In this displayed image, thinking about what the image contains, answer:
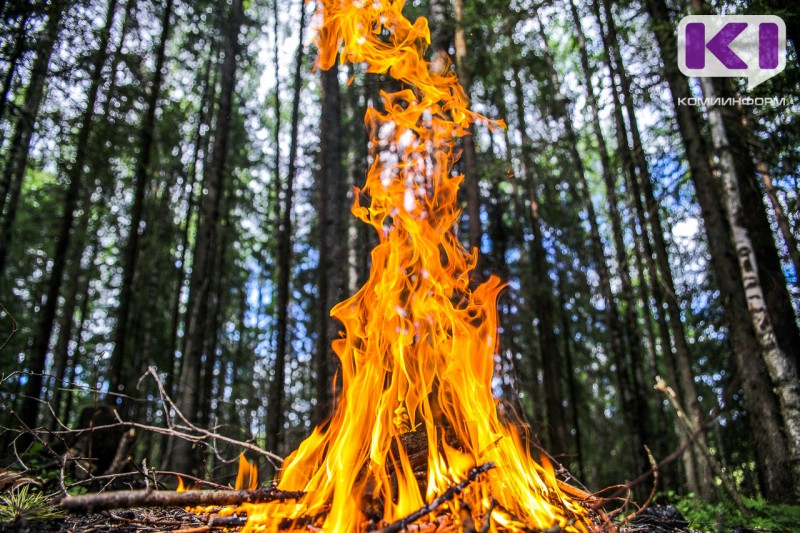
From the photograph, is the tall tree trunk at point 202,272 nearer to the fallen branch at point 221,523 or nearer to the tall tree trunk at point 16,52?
the tall tree trunk at point 16,52

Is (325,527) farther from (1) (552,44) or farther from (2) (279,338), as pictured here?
(1) (552,44)

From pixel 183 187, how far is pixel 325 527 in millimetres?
18334

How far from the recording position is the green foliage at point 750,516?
4.30 meters

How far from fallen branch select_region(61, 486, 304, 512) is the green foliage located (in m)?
3.52

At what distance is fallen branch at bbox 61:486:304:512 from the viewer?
2453 millimetres

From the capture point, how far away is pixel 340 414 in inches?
146

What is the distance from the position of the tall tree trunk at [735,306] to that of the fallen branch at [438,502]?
4576 millimetres

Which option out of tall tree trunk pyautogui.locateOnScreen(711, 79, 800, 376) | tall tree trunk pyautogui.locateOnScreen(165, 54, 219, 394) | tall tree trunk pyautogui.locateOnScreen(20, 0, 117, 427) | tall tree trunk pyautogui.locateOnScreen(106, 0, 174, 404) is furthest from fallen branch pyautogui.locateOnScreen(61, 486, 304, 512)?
tall tree trunk pyautogui.locateOnScreen(165, 54, 219, 394)

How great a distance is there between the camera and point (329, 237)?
9.17 m

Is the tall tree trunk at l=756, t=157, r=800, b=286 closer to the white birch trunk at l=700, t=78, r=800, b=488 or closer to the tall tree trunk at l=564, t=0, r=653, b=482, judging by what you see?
the white birch trunk at l=700, t=78, r=800, b=488

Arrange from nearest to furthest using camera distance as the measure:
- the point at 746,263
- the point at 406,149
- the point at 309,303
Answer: the point at 406,149, the point at 746,263, the point at 309,303

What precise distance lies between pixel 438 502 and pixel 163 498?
1.57 meters

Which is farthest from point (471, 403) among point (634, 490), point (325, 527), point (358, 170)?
point (358, 170)

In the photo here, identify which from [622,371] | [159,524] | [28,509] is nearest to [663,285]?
[622,371]
